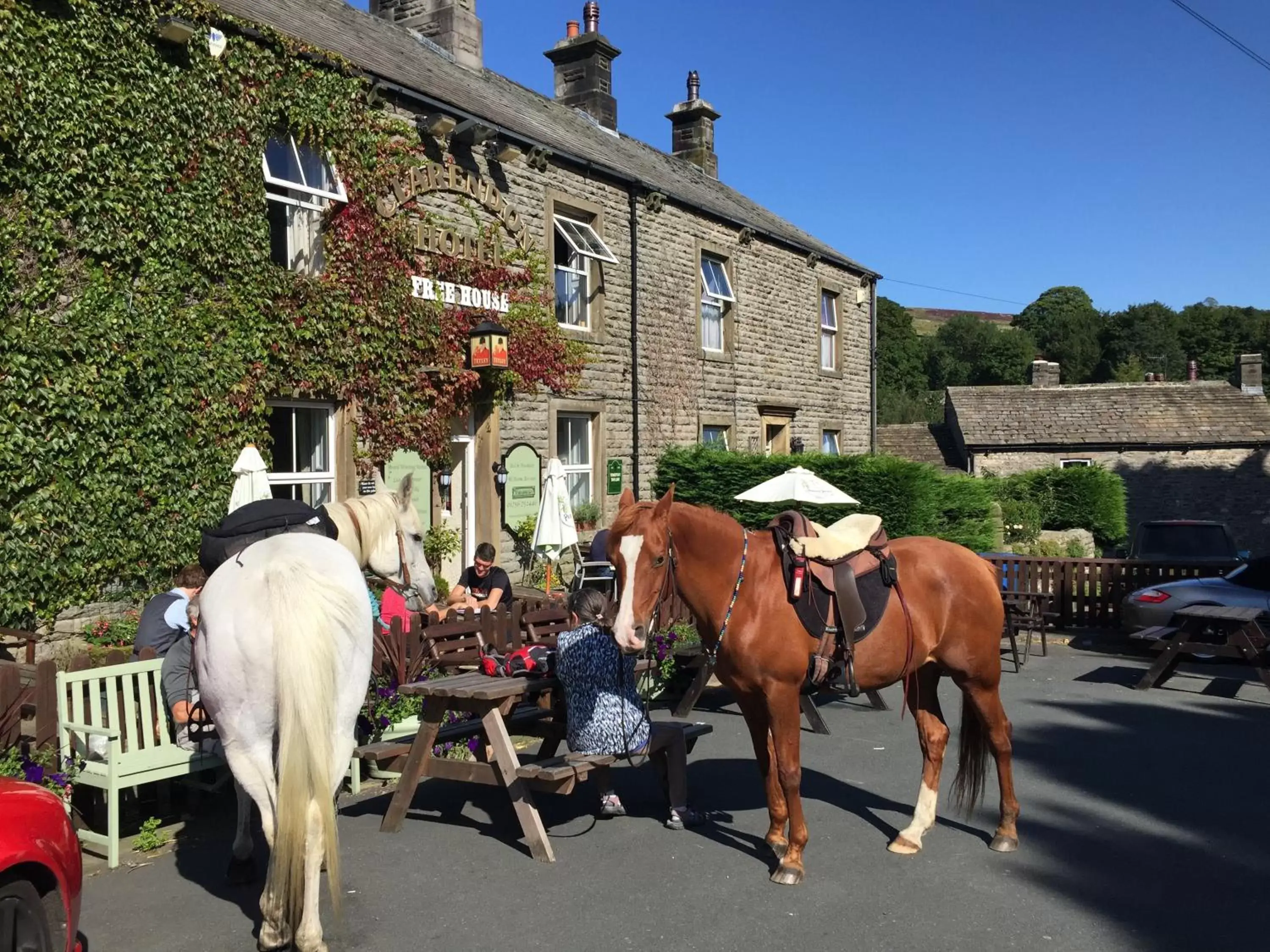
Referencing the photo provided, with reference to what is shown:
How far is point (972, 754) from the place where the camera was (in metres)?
5.75

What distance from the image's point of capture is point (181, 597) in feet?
21.6

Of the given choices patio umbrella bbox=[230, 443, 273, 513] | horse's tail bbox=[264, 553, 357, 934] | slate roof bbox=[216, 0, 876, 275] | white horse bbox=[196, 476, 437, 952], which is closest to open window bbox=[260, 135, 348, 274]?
slate roof bbox=[216, 0, 876, 275]

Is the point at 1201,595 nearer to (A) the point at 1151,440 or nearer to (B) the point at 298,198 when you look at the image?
(B) the point at 298,198

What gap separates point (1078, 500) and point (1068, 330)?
55197 millimetres

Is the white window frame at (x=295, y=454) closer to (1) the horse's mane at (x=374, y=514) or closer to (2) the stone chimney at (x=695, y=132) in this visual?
Result: (1) the horse's mane at (x=374, y=514)

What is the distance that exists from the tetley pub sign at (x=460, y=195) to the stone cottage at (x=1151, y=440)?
20984 mm

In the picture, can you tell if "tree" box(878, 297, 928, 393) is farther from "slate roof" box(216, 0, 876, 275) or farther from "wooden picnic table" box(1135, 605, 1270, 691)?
"wooden picnic table" box(1135, 605, 1270, 691)

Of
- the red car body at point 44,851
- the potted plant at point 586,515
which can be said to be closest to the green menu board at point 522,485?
the potted plant at point 586,515

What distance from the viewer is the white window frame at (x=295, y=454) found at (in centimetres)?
1080

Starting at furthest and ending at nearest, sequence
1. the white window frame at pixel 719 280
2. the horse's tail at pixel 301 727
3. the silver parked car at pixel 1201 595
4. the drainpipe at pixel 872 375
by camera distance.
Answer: the drainpipe at pixel 872 375 < the white window frame at pixel 719 280 < the silver parked car at pixel 1201 595 < the horse's tail at pixel 301 727

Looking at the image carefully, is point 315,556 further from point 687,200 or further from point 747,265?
point 747,265

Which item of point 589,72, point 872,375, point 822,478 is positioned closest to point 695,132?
point 589,72

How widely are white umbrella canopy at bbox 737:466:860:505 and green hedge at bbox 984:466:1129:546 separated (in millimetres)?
14276

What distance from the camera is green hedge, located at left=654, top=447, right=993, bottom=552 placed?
16406 millimetres
